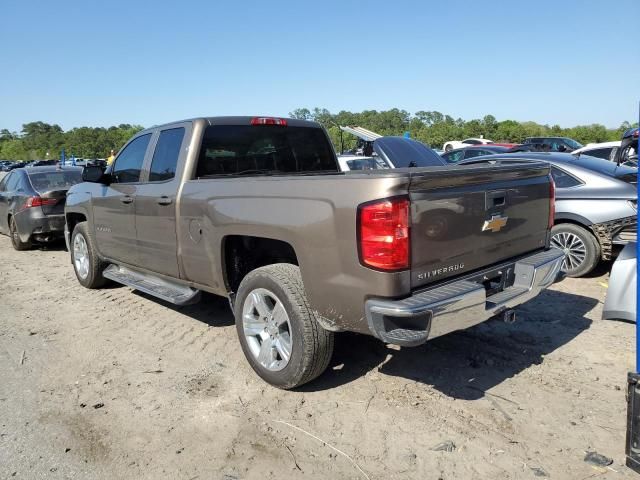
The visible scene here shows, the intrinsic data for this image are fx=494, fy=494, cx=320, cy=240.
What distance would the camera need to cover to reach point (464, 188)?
3062mm

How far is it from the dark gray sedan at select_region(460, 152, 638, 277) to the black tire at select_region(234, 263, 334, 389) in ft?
12.2

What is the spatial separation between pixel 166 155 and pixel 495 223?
2.98m

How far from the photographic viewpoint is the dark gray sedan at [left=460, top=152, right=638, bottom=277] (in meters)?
5.88

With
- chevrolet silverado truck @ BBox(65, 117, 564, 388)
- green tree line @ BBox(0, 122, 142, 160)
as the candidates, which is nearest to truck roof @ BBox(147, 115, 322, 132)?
chevrolet silverado truck @ BBox(65, 117, 564, 388)

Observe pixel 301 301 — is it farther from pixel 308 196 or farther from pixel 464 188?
pixel 464 188

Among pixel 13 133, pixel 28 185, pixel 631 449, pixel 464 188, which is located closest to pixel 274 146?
pixel 464 188

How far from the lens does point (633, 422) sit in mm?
2295

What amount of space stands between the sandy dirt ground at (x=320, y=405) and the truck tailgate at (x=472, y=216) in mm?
914

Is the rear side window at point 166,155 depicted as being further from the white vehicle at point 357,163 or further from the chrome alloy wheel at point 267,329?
the white vehicle at point 357,163

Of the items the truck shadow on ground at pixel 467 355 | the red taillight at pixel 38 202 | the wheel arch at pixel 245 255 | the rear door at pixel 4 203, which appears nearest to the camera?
the truck shadow on ground at pixel 467 355

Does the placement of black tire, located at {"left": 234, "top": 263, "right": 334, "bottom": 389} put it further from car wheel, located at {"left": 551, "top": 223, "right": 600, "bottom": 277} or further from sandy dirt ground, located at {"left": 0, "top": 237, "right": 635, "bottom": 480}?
car wheel, located at {"left": 551, "top": 223, "right": 600, "bottom": 277}

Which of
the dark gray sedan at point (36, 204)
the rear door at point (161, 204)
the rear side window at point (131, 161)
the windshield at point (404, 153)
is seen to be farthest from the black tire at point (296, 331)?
the dark gray sedan at point (36, 204)

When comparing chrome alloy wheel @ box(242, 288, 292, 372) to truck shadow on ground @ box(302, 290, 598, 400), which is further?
truck shadow on ground @ box(302, 290, 598, 400)

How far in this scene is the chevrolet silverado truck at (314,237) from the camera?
2.76 metres
